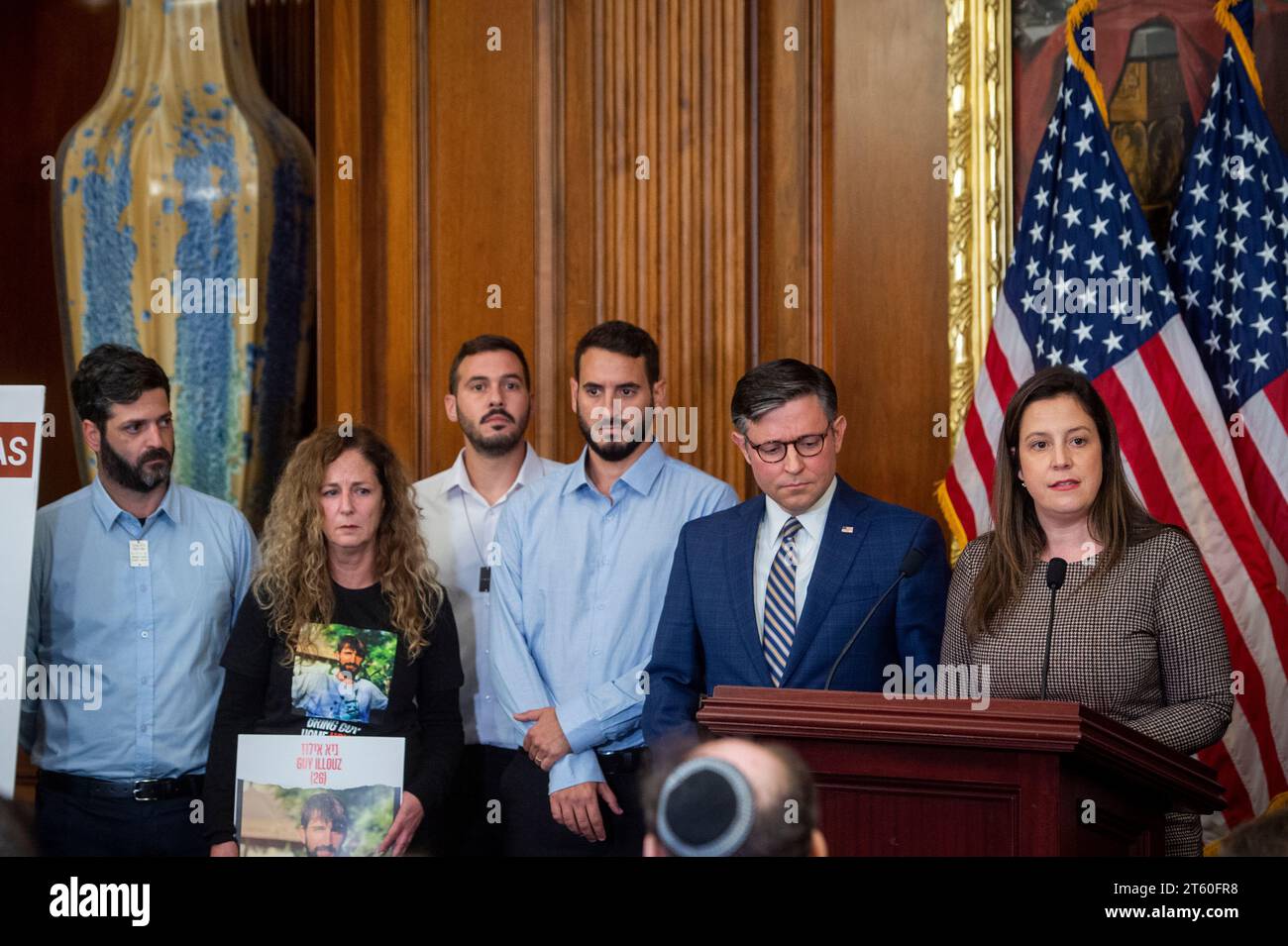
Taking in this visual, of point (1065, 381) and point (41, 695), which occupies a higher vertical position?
point (1065, 381)

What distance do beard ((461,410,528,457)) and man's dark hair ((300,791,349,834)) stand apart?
1.11 metres

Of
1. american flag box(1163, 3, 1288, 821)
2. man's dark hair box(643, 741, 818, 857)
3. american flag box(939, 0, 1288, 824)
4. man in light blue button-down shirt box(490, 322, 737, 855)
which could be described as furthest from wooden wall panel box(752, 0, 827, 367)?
man's dark hair box(643, 741, 818, 857)

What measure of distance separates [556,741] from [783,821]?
96.4 inches

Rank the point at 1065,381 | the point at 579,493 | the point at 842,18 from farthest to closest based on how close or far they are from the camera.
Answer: the point at 842,18 → the point at 579,493 → the point at 1065,381

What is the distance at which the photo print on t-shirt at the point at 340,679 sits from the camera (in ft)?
12.6

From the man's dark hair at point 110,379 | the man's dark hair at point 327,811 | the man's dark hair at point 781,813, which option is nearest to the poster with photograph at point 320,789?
the man's dark hair at point 327,811

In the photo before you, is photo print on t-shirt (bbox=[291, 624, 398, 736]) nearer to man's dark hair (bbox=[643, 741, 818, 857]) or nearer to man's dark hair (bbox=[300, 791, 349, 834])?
man's dark hair (bbox=[300, 791, 349, 834])

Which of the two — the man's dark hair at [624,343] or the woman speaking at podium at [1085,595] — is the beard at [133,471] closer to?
the man's dark hair at [624,343]

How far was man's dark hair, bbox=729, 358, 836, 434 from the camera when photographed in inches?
143

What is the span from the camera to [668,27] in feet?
16.5
